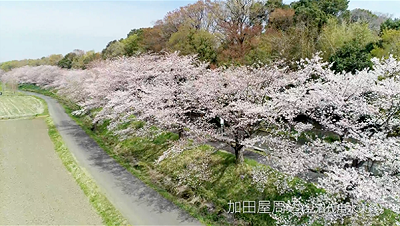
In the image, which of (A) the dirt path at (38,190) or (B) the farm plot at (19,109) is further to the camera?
(B) the farm plot at (19,109)

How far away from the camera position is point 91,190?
12.1 meters

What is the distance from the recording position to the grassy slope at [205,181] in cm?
1006

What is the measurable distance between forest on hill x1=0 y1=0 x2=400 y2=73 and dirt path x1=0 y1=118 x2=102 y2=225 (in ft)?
36.9

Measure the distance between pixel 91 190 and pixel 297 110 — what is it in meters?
9.99

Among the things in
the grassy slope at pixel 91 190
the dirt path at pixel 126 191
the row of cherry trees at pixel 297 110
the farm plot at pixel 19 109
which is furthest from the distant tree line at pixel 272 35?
the farm plot at pixel 19 109

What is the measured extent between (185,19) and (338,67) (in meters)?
23.3

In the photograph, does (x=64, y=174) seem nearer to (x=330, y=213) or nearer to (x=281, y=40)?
(x=330, y=213)

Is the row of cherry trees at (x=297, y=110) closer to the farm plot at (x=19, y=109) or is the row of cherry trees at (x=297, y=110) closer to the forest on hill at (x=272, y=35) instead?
the forest on hill at (x=272, y=35)

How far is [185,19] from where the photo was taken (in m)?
32.4

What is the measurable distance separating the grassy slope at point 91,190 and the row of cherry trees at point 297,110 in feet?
11.4

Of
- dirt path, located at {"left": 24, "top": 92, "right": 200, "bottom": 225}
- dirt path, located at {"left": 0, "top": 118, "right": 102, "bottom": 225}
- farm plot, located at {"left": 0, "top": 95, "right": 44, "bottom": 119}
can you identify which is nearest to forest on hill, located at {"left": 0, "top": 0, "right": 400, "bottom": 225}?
dirt path, located at {"left": 24, "top": 92, "right": 200, "bottom": 225}

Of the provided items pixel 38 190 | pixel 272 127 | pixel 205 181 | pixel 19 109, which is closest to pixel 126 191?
pixel 205 181

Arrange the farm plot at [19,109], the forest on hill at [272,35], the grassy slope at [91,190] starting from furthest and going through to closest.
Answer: the farm plot at [19,109]
the forest on hill at [272,35]
the grassy slope at [91,190]

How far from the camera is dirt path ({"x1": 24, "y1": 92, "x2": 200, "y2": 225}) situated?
32.9 ft
